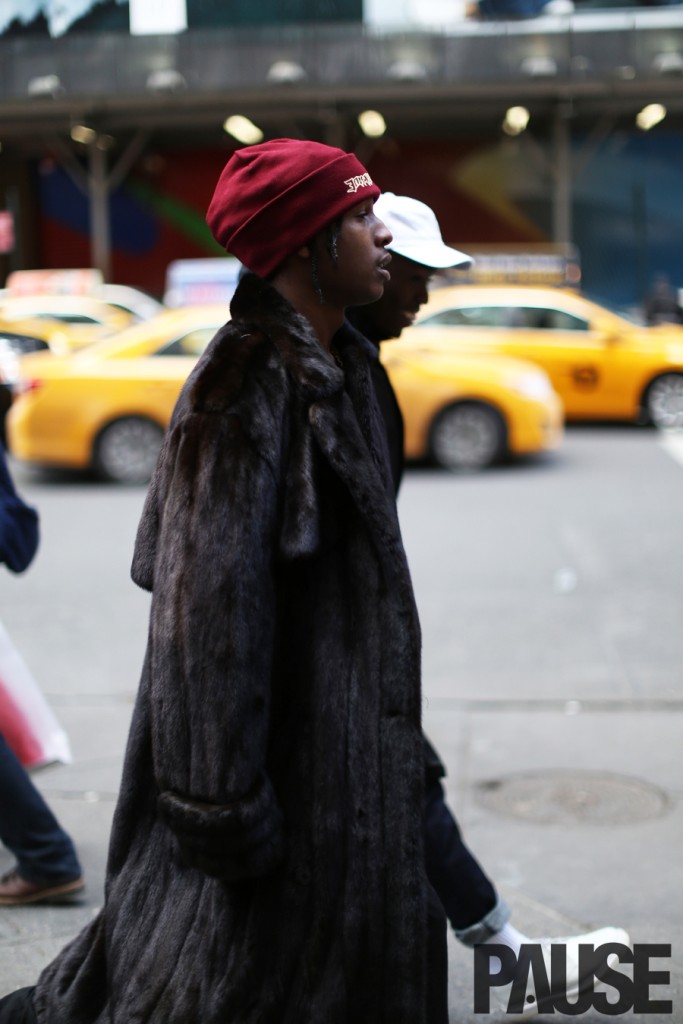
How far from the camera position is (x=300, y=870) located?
2182 millimetres

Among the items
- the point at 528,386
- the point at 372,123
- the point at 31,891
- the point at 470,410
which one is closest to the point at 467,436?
the point at 470,410

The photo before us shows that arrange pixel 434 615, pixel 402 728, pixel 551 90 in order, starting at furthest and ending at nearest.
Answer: pixel 551 90 < pixel 434 615 < pixel 402 728

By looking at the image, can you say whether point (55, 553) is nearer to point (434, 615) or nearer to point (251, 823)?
point (434, 615)

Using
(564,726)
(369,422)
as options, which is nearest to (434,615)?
(564,726)

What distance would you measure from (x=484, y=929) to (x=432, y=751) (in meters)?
0.47

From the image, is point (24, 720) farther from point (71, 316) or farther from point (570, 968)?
Answer: point (71, 316)

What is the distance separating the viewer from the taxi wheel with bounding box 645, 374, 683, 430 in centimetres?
1537

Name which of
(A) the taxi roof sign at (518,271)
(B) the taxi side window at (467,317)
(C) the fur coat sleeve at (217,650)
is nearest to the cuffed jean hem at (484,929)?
(C) the fur coat sleeve at (217,650)

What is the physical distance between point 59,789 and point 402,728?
308cm

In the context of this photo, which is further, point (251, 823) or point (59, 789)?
point (59, 789)

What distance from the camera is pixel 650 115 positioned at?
2811 centimetres

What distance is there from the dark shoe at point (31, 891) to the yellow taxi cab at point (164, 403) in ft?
27.9

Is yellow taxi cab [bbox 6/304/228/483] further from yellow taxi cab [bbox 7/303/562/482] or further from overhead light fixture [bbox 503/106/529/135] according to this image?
overhead light fixture [bbox 503/106/529/135]

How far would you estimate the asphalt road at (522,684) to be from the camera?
403 centimetres
